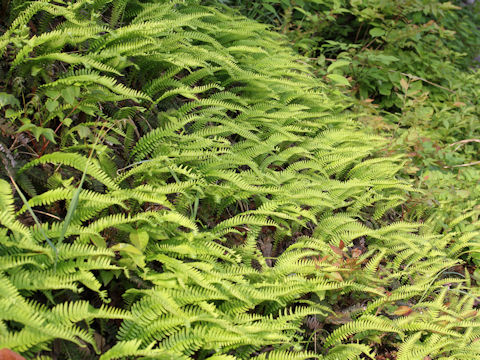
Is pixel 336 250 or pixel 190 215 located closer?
pixel 190 215

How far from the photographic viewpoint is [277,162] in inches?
147

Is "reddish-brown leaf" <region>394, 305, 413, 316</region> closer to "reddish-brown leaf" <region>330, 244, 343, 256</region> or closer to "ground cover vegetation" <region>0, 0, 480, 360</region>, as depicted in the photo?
"ground cover vegetation" <region>0, 0, 480, 360</region>

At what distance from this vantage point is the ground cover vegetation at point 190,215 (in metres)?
2.11

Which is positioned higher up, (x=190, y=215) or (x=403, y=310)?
(x=190, y=215)

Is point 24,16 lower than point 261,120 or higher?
higher

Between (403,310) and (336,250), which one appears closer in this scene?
(403,310)

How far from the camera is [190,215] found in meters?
2.89

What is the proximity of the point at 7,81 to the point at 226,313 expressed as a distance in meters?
2.00

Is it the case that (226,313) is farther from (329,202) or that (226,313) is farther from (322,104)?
(322,104)

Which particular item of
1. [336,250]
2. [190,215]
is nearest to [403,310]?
[336,250]

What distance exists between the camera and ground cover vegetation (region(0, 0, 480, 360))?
6.93 feet

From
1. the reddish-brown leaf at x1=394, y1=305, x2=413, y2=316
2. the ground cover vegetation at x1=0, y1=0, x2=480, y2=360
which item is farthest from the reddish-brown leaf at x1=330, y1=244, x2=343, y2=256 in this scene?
the reddish-brown leaf at x1=394, y1=305, x2=413, y2=316

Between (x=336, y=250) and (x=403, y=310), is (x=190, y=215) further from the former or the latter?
(x=403, y=310)

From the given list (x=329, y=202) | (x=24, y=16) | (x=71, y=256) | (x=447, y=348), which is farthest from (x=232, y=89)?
(x=447, y=348)
